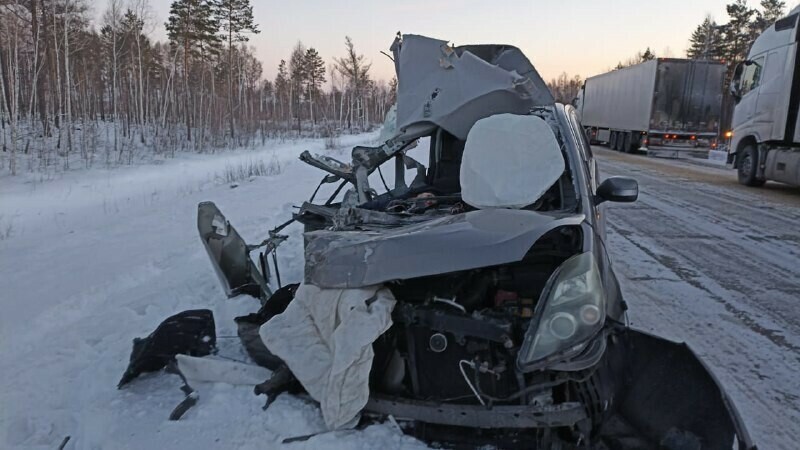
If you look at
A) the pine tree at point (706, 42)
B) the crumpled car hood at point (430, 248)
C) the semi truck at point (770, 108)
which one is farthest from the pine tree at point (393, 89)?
the pine tree at point (706, 42)

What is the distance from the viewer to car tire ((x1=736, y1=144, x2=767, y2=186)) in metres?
12.7

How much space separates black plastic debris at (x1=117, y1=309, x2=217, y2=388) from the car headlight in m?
2.09

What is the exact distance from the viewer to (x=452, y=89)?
480 centimetres

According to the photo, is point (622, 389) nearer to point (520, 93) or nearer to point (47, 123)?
point (520, 93)

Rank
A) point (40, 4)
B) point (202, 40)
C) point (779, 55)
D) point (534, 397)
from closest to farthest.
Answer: point (534, 397), point (779, 55), point (40, 4), point (202, 40)

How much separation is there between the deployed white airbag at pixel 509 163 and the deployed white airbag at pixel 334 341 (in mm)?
1041

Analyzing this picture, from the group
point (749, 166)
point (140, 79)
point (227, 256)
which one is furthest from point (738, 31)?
point (227, 256)

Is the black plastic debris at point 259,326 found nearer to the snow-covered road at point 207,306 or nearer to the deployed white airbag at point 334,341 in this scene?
the snow-covered road at point 207,306

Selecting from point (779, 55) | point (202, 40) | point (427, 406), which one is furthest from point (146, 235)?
point (202, 40)

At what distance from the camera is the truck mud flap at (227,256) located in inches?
154

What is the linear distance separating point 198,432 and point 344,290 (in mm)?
980

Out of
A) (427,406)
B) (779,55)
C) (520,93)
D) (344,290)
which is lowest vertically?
(427,406)

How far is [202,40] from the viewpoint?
1532 inches

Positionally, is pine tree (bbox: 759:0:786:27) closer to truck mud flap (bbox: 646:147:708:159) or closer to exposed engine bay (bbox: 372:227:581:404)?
truck mud flap (bbox: 646:147:708:159)
